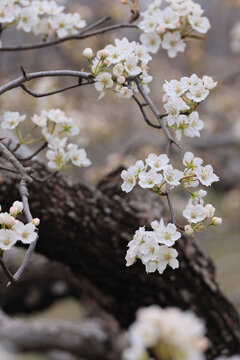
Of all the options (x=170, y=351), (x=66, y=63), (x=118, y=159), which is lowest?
(x=170, y=351)

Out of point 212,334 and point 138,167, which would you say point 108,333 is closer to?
point 212,334

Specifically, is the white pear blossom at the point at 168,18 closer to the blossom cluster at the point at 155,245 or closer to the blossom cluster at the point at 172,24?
the blossom cluster at the point at 172,24

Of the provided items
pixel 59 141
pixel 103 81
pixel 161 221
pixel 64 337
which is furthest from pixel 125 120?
pixel 161 221

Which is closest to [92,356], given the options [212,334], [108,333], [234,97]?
[108,333]

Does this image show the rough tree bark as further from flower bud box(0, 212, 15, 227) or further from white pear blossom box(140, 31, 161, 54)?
flower bud box(0, 212, 15, 227)

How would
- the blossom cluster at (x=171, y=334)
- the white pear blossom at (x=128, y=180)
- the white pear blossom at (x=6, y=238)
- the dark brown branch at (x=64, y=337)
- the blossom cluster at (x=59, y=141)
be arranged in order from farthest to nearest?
the dark brown branch at (x=64, y=337) → the blossom cluster at (x=59, y=141) → the white pear blossom at (x=128, y=180) → the white pear blossom at (x=6, y=238) → the blossom cluster at (x=171, y=334)

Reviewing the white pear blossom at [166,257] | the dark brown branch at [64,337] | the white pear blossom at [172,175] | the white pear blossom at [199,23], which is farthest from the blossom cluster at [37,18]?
the dark brown branch at [64,337]
